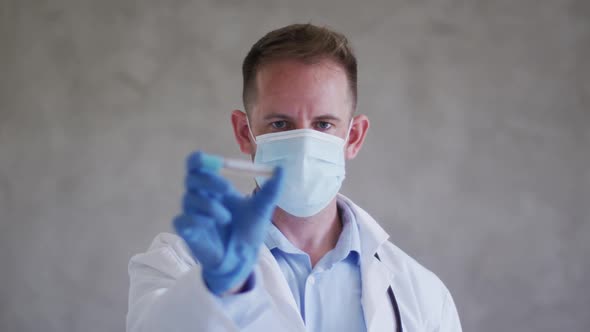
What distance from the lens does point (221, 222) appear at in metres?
0.68

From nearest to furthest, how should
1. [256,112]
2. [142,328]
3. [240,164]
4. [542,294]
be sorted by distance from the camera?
[240,164]
[142,328]
[256,112]
[542,294]

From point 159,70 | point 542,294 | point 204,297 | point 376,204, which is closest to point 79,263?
point 159,70

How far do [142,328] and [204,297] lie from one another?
0.16 meters

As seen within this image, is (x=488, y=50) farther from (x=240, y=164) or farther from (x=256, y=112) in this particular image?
(x=240, y=164)

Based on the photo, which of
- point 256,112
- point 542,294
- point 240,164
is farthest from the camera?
point 542,294

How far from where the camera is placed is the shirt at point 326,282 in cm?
111

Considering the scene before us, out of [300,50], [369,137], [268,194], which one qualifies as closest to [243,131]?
[300,50]

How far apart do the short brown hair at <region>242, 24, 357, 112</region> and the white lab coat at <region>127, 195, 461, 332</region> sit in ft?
1.18

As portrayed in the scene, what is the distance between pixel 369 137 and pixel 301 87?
2.84 ft

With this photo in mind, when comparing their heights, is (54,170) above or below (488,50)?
below

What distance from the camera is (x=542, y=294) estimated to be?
6.25 feet

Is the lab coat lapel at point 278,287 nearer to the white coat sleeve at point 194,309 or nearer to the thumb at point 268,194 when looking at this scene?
the white coat sleeve at point 194,309

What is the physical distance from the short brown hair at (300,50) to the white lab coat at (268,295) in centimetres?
36

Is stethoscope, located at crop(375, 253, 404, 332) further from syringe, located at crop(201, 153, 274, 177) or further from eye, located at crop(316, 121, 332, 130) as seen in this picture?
syringe, located at crop(201, 153, 274, 177)
